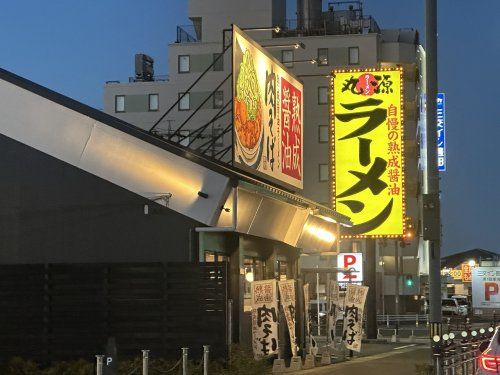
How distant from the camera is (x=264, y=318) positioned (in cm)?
1839

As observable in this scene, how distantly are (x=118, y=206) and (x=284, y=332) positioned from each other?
7105mm

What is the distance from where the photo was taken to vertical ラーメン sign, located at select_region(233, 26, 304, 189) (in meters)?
18.8

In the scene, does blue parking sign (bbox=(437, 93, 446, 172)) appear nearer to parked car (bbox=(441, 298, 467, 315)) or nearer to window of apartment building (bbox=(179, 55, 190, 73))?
parked car (bbox=(441, 298, 467, 315))

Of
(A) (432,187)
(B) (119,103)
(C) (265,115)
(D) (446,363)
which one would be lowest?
(D) (446,363)

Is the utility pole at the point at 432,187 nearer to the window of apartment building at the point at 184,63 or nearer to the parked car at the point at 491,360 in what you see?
the parked car at the point at 491,360

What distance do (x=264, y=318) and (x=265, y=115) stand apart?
5.31m

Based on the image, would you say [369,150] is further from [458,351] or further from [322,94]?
[322,94]

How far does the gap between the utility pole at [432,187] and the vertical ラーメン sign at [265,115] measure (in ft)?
16.4

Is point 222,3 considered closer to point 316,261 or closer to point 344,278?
point 316,261

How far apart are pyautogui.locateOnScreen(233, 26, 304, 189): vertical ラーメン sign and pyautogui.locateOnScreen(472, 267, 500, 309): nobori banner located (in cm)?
3294

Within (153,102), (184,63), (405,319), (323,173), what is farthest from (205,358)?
(153,102)

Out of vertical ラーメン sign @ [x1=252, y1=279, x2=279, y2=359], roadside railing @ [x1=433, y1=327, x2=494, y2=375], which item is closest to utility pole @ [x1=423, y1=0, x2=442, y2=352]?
roadside railing @ [x1=433, y1=327, x2=494, y2=375]

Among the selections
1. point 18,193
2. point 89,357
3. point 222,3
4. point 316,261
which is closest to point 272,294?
point 89,357

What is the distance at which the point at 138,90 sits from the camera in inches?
2810
